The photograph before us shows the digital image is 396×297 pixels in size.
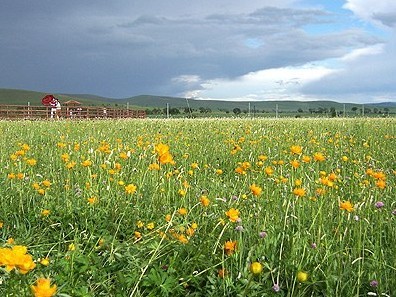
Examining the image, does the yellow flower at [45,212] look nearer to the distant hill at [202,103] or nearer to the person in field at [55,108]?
the person in field at [55,108]

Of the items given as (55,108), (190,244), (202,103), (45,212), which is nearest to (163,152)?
(190,244)

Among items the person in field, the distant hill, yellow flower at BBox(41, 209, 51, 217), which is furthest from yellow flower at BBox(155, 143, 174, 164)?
the distant hill

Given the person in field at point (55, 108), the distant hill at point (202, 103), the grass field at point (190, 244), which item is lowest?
the grass field at point (190, 244)

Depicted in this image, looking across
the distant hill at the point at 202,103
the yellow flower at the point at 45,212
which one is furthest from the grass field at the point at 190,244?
the distant hill at the point at 202,103

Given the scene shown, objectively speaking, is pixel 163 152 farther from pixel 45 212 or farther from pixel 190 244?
pixel 45 212

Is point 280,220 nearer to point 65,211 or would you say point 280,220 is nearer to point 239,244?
point 239,244

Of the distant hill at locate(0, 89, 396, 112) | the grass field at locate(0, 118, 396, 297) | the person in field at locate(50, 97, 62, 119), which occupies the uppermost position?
the distant hill at locate(0, 89, 396, 112)

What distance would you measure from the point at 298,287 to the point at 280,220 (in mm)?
830

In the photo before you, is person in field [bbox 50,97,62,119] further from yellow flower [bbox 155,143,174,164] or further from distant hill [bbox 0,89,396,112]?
distant hill [bbox 0,89,396,112]

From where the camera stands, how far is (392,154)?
297 inches

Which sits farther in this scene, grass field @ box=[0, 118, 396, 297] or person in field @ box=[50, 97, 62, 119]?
person in field @ box=[50, 97, 62, 119]

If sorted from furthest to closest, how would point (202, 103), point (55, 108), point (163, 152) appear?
point (202, 103) → point (55, 108) → point (163, 152)

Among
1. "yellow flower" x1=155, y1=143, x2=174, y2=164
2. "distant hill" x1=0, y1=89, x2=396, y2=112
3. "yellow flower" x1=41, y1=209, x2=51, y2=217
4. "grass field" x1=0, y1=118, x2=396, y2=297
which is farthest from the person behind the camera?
"distant hill" x1=0, y1=89, x2=396, y2=112

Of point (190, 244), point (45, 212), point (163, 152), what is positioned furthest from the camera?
point (45, 212)
